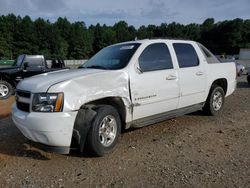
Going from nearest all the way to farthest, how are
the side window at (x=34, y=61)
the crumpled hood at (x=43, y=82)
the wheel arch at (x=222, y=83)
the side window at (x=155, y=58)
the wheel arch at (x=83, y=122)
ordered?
the crumpled hood at (x=43, y=82) → the wheel arch at (x=83, y=122) → the side window at (x=155, y=58) → the wheel arch at (x=222, y=83) → the side window at (x=34, y=61)

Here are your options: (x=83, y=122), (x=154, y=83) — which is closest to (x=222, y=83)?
(x=154, y=83)

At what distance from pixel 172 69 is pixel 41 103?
2.59 meters

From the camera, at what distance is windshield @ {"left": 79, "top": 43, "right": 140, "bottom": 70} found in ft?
16.2

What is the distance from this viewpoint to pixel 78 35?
289 ft

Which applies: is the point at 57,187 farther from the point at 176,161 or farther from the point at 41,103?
the point at 176,161

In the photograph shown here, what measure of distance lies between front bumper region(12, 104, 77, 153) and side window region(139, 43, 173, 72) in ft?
5.50

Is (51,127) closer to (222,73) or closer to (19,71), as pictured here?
(222,73)

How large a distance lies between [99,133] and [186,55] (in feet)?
8.92

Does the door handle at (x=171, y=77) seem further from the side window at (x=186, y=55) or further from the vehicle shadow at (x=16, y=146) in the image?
the vehicle shadow at (x=16, y=146)

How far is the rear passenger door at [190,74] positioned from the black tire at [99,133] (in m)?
1.73

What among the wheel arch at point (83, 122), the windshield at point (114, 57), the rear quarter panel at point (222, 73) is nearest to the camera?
the wheel arch at point (83, 122)

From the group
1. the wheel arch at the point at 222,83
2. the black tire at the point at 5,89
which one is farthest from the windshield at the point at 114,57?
the black tire at the point at 5,89

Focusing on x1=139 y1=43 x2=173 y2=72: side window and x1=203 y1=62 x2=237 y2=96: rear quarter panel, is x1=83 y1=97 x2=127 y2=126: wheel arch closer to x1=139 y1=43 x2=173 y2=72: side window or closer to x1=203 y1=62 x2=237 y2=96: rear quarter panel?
x1=139 y1=43 x2=173 y2=72: side window

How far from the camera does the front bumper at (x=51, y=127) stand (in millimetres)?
3832
